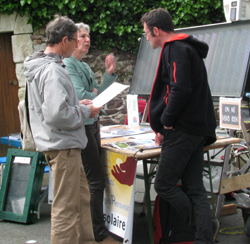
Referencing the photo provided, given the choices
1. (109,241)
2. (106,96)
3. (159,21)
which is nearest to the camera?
(159,21)

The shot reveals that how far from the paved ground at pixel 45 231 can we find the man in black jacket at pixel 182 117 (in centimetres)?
78

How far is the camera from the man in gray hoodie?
6.73 feet

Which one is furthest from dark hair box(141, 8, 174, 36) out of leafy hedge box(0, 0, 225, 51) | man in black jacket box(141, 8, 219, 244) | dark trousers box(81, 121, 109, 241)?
leafy hedge box(0, 0, 225, 51)

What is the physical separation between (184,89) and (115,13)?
4.06 m

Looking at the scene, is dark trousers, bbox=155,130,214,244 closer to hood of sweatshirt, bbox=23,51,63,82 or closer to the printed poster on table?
the printed poster on table

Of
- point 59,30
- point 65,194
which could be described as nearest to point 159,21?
point 59,30

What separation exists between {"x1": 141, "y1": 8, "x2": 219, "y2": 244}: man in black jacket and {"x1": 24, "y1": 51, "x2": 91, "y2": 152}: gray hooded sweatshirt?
531mm

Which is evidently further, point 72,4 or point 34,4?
point 72,4

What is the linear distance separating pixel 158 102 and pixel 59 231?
1.08 meters

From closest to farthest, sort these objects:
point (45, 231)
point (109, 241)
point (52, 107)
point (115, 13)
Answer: point (52, 107) → point (109, 241) → point (45, 231) → point (115, 13)

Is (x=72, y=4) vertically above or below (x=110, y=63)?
above

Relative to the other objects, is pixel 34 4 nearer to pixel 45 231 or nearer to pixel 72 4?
pixel 72 4

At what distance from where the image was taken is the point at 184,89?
206 centimetres

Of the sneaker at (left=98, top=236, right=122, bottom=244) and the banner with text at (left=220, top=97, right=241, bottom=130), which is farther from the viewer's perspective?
the banner with text at (left=220, top=97, right=241, bottom=130)
